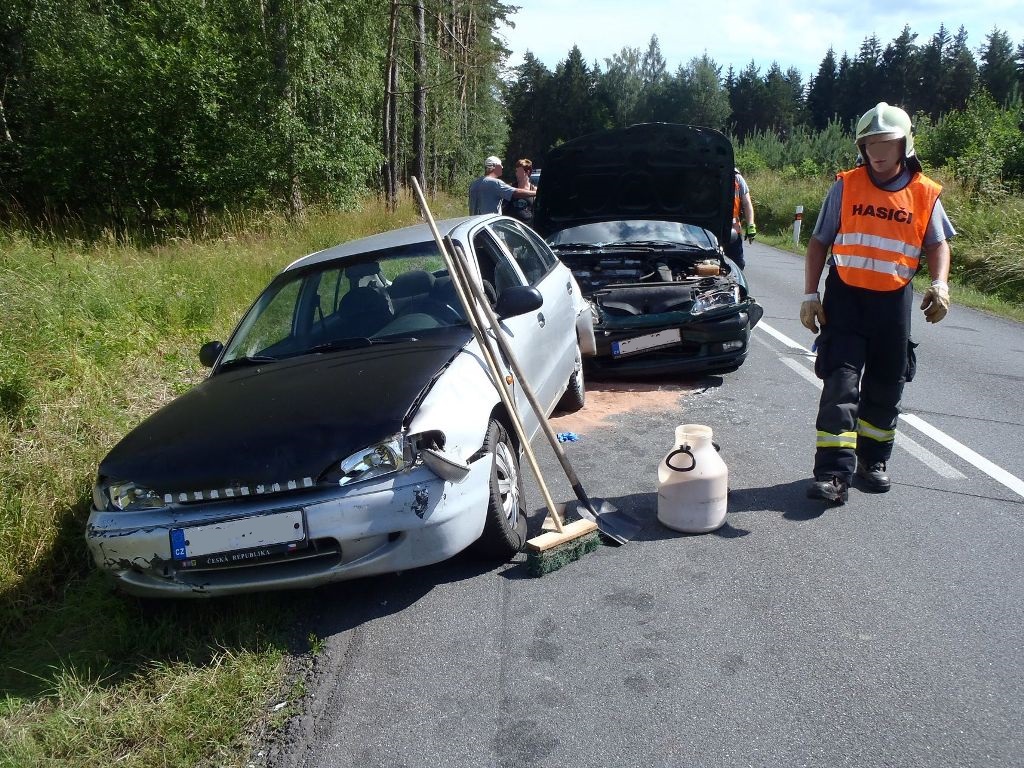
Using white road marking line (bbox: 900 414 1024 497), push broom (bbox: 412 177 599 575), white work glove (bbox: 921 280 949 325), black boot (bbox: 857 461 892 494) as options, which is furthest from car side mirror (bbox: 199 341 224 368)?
white road marking line (bbox: 900 414 1024 497)

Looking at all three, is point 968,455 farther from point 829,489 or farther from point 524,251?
point 524,251

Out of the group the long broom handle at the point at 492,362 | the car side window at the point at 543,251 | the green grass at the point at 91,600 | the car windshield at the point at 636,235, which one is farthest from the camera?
the car windshield at the point at 636,235

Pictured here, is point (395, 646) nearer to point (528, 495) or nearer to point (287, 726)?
point (287, 726)

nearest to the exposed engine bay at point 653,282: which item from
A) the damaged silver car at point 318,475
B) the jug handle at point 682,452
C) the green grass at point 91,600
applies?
the damaged silver car at point 318,475

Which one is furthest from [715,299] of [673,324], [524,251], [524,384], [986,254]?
[986,254]

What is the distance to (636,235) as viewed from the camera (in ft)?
26.3

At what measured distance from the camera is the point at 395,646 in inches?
124

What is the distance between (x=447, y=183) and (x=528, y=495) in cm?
3749

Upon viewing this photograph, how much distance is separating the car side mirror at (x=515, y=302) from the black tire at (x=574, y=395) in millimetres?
1666

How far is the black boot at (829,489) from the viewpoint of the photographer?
13.6 feet

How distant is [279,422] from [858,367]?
3037 millimetres

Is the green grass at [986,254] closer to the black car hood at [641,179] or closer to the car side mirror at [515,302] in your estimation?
the black car hood at [641,179]

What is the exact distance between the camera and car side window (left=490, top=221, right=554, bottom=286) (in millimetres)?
5344

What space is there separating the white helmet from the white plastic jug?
1702mm
